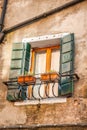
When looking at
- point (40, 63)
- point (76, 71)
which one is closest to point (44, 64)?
point (40, 63)

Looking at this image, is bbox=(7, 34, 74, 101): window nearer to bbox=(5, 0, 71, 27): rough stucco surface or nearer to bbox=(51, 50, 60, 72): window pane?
bbox=(51, 50, 60, 72): window pane

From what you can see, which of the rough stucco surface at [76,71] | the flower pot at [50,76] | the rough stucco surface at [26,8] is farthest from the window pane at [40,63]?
the rough stucco surface at [26,8]

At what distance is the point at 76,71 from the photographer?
894cm

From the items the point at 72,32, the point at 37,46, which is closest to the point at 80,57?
the point at 72,32

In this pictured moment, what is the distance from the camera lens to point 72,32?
31.1 ft

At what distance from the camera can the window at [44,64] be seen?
897 cm

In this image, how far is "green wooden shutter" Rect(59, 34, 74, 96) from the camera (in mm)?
8781

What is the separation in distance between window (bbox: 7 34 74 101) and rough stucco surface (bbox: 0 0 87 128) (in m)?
0.19

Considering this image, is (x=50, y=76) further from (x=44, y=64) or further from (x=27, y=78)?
(x=44, y=64)

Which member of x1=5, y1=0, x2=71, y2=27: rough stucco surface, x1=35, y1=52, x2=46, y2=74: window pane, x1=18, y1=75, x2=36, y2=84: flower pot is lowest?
x1=18, y1=75, x2=36, y2=84: flower pot

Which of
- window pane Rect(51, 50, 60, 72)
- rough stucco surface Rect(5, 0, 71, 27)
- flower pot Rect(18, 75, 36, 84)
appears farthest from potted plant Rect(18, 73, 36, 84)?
rough stucco surface Rect(5, 0, 71, 27)

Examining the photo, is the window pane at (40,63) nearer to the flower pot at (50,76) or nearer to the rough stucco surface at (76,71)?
the rough stucco surface at (76,71)

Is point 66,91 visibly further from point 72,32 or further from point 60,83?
point 72,32

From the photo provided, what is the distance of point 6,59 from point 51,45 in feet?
4.04
